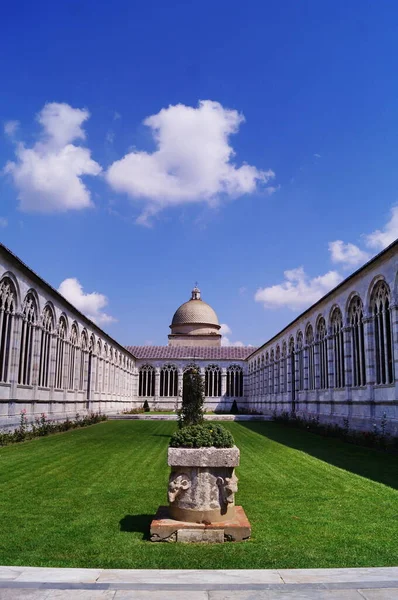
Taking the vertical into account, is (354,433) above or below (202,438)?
below

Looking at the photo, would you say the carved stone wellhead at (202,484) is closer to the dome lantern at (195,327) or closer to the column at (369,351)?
the column at (369,351)

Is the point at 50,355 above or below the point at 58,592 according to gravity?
above

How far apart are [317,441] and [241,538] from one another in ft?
53.3

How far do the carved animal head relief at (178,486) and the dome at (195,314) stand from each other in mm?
62160

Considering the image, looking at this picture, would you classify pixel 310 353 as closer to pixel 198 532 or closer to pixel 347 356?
pixel 347 356

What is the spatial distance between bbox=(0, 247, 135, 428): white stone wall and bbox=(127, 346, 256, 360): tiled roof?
14.5 m

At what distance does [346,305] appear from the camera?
24.6 m

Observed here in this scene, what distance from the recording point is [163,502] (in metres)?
8.88

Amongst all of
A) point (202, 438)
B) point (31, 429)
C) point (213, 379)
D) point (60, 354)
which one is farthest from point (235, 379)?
point (202, 438)

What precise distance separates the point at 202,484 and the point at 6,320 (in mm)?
16253

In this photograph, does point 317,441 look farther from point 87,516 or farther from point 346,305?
point 87,516

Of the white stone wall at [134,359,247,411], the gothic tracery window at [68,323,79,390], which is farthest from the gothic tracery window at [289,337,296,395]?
the white stone wall at [134,359,247,411]

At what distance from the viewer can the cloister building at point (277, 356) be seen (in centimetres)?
2036

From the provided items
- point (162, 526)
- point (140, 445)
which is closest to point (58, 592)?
point (162, 526)
